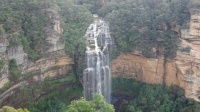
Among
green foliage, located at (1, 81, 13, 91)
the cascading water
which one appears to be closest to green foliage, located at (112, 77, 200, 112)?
the cascading water

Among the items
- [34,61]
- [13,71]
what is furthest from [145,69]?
[13,71]

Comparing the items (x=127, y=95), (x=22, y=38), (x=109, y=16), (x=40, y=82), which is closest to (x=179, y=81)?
(x=127, y=95)

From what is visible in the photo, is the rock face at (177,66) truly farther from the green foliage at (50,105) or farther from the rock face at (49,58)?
the green foliage at (50,105)

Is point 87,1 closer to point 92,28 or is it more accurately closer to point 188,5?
point 92,28

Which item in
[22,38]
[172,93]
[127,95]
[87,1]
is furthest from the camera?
[87,1]

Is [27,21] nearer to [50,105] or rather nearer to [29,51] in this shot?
[29,51]

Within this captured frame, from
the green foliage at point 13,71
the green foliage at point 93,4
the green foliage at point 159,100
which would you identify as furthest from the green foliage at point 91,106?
the green foliage at point 93,4
